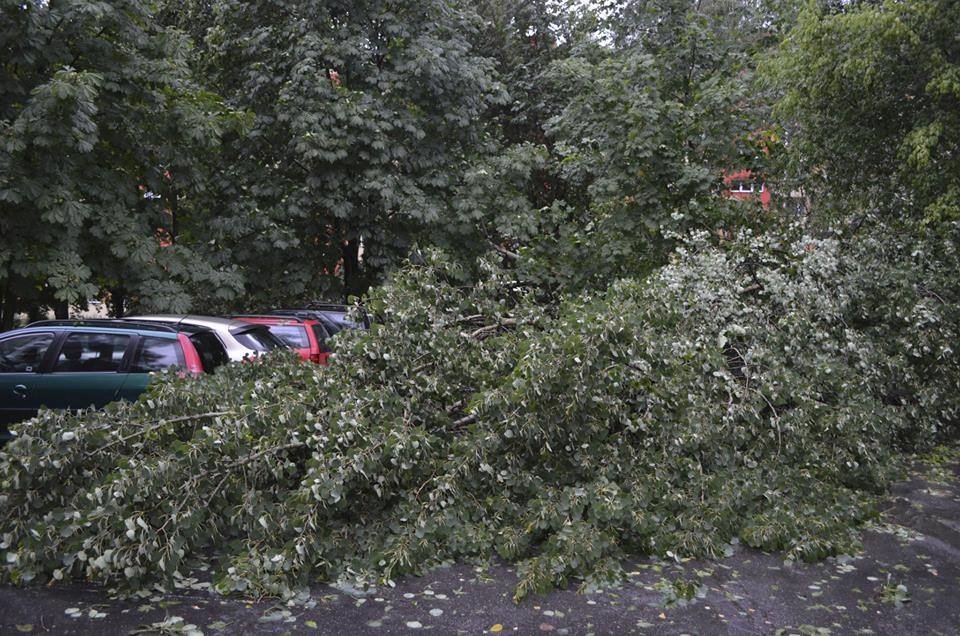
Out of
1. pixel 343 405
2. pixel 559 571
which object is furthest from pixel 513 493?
pixel 343 405

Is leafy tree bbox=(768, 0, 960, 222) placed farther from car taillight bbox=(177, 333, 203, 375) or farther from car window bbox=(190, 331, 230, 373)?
car taillight bbox=(177, 333, 203, 375)

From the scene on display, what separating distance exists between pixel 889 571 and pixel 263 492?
4.60 metres

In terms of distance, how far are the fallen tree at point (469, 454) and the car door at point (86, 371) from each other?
2077 mm

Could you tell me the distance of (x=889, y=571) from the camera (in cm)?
595

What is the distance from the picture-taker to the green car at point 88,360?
27.5ft

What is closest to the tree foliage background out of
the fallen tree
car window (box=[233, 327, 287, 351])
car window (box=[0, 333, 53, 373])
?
the fallen tree

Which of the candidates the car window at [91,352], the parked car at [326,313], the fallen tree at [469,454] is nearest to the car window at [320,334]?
the parked car at [326,313]

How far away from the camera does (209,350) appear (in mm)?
8617

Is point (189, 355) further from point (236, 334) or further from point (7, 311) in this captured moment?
point (7, 311)

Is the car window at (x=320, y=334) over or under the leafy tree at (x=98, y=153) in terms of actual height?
under

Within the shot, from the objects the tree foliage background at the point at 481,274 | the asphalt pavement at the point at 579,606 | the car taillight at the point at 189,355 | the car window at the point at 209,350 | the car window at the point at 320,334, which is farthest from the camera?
the car window at the point at 320,334

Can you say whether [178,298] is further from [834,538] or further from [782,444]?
[834,538]

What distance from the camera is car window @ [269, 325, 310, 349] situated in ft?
36.9

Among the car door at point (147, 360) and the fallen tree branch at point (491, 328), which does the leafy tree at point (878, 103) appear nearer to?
the fallen tree branch at point (491, 328)
